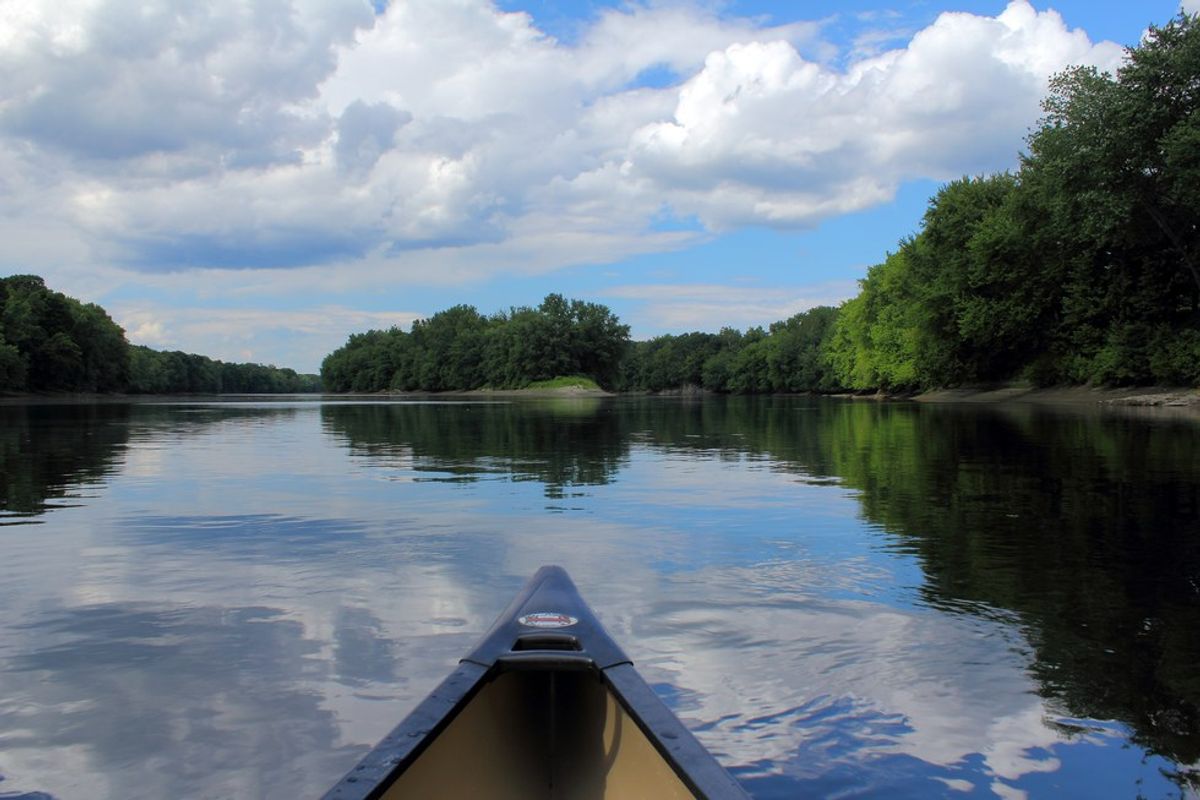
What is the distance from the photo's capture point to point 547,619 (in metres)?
4.53

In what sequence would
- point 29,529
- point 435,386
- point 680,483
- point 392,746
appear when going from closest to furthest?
point 392,746 → point 29,529 → point 680,483 → point 435,386

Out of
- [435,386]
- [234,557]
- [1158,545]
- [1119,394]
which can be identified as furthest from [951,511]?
[435,386]

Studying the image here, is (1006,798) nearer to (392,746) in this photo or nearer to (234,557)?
(392,746)

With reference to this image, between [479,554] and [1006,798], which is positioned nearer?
[1006,798]

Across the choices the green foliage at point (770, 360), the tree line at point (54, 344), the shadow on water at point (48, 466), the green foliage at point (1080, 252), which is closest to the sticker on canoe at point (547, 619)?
the shadow on water at point (48, 466)

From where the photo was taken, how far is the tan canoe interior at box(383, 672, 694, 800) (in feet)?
11.1

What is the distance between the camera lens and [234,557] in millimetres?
9297

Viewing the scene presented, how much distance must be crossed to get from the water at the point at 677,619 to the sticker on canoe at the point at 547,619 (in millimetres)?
988

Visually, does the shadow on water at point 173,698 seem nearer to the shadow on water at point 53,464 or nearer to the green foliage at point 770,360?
the shadow on water at point 53,464

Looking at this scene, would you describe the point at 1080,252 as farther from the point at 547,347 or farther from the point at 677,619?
the point at 547,347

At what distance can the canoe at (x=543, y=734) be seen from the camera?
310 cm

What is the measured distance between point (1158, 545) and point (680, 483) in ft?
25.3

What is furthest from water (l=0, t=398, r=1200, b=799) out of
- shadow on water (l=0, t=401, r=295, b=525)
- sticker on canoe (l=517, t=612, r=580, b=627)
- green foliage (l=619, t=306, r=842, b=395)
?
green foliage (l=619, t=306, r=842, b=395)

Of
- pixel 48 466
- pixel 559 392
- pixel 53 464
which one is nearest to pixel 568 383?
pixel 559 392
